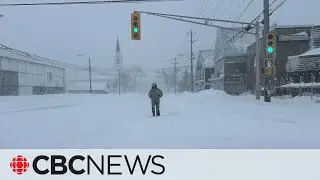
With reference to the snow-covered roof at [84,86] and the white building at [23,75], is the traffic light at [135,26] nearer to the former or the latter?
the white building at [23,75]

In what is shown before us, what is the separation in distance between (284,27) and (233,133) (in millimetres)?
31385

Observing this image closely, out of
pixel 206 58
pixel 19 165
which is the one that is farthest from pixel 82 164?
pixel 206 58

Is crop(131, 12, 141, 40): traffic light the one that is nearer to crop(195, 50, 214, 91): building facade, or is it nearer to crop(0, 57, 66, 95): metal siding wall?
crop(0, 57, 66, 95): metal siding wall

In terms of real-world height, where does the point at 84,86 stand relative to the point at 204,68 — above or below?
below

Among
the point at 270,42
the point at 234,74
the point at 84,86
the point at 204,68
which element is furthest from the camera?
the point at 84,86

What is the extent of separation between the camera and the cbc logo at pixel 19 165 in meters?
6.65

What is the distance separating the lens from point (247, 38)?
2434 inches

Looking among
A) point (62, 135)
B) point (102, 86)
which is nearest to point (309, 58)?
point (62, 135)

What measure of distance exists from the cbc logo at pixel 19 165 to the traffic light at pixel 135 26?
567 inches

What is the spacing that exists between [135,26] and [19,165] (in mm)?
15270

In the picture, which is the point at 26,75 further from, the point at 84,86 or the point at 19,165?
the point at 84,86

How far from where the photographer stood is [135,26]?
21.2 m

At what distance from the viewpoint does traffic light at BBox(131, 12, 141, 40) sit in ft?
68.8

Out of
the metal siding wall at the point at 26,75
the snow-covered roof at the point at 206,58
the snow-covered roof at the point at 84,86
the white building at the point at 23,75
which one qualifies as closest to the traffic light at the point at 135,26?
the white building at the point at 23,75
